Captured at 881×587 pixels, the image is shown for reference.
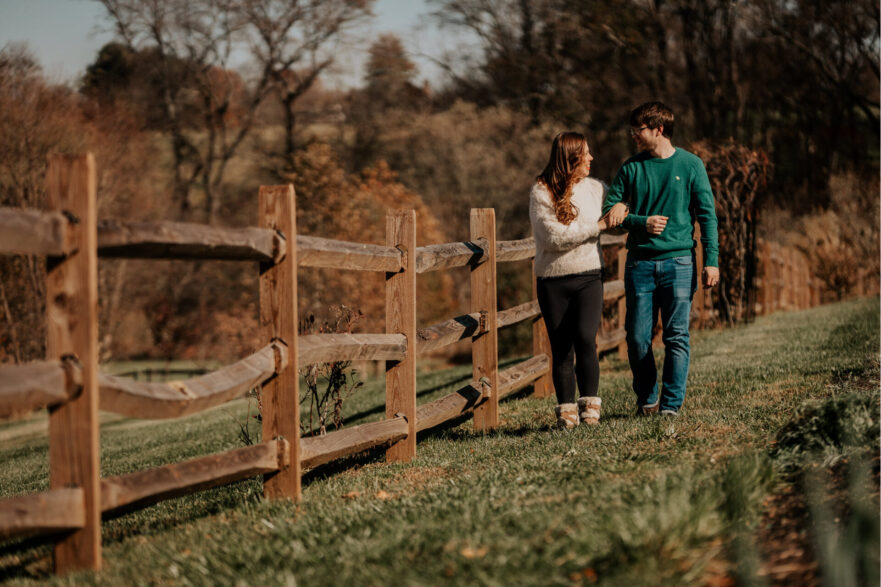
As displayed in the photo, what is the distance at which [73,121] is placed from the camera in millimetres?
24844

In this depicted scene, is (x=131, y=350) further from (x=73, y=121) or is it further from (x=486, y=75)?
(x=486, y=75)

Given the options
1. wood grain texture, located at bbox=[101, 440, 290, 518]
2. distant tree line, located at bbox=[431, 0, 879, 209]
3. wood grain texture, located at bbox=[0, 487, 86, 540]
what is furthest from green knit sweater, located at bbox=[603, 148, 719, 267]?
distant tree line, located at bbox=[431, 0, 879, 209]

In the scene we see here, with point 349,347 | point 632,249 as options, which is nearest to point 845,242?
point 632,249

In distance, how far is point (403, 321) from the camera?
5.88 meters

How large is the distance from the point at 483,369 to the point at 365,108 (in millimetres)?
37092

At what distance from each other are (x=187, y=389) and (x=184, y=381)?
0.04 m

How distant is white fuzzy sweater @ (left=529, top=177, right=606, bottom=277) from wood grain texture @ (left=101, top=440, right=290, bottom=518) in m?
2.22

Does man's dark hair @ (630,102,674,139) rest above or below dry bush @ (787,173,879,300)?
above

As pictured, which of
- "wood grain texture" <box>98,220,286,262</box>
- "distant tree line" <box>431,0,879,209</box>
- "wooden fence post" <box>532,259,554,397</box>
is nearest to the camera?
"wood grain texture" <box>98,220,286,262</box>

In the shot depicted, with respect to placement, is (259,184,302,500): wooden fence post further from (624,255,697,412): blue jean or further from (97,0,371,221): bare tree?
(97,0,371,221): bare tree

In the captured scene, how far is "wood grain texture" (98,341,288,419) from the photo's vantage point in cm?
372

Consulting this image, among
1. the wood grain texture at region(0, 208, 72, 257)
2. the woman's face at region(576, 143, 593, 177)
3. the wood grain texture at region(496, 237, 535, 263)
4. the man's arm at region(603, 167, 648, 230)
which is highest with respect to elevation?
the woman's face at region(576, 143, 593, 177)

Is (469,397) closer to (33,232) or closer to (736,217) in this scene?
(33,232)

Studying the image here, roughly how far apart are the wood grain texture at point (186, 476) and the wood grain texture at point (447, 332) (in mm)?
1648
